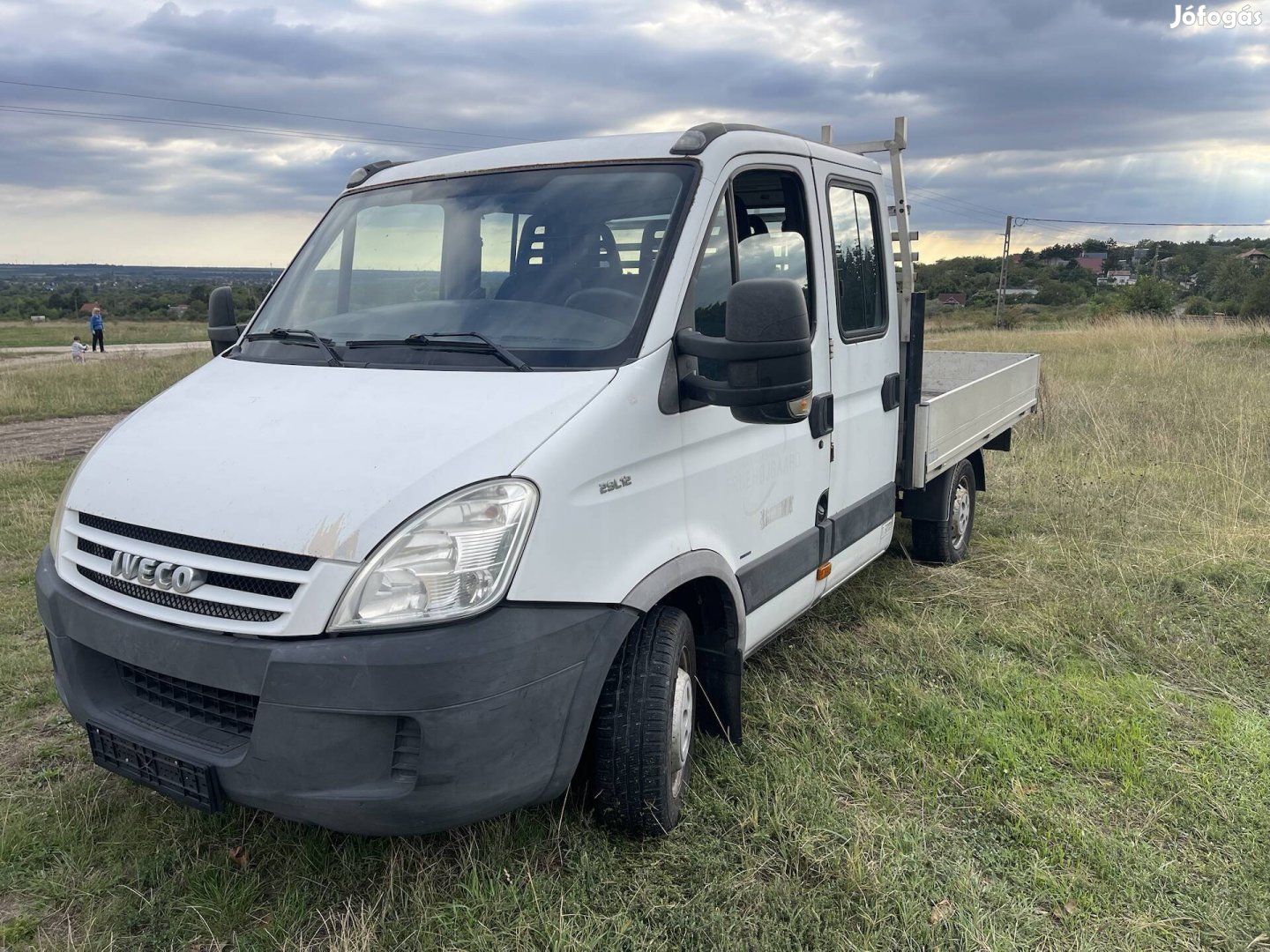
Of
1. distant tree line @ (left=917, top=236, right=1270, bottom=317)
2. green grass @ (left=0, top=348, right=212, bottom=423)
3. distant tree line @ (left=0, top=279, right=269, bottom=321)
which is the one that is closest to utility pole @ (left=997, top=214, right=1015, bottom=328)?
distant tree line @ (left=917, top=236, right=1270, bottom=317)

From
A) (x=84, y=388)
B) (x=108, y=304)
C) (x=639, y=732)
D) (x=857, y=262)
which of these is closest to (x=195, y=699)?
(x=639, y=732)

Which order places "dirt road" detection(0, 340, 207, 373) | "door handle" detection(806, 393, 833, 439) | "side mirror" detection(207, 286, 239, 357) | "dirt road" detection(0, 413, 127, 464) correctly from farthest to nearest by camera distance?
"dirt road" detection(0, 340, 207, 373)
"dirt road" detection(0, 413, 127, 464)
"side mirror" detection(207, 286, 239, 357)
"door handle" detection(806, 393, 833, 439)

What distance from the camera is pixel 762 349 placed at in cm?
263

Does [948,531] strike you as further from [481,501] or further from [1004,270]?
[1004,270]

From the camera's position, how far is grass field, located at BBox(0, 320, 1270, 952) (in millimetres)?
2613

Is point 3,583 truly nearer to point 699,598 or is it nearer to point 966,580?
point 699,598

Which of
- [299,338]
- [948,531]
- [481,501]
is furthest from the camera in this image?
[948,531]

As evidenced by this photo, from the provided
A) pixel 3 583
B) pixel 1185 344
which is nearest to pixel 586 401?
pixel 3 583

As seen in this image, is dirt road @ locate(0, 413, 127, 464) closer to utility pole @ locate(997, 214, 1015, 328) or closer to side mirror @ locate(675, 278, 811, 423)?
side mirror @ locate(675, 278, 811, 423)

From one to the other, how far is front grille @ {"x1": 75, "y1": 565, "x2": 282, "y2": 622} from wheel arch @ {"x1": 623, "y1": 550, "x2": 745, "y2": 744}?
1.21 metres

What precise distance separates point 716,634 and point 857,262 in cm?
196

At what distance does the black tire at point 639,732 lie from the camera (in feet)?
8.98

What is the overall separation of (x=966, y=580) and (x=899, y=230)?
Result: 2.07 m

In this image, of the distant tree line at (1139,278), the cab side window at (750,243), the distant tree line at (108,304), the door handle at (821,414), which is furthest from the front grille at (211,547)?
the distant tree line at (108,304)
